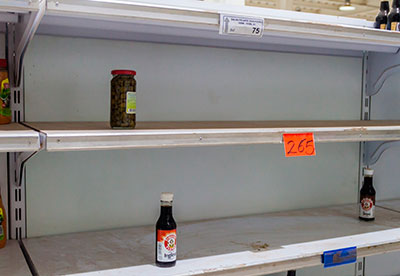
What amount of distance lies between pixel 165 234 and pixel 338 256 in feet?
2.21

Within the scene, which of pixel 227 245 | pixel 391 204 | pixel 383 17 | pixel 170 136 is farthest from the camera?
pixel 391 204

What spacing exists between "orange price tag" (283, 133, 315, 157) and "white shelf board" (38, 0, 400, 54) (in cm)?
34

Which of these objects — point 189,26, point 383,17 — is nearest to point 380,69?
point 383,17

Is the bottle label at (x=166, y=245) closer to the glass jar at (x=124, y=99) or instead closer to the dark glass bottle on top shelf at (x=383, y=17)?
the glass jar at (x=124, y=99)

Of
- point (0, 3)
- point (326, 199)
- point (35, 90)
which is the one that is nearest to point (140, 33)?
point (35, 90)

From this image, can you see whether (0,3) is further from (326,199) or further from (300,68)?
(326,199)

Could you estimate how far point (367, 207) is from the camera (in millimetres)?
2023

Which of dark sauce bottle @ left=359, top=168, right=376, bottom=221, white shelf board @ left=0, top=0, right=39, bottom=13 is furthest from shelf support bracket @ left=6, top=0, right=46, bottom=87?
dark sauce bottle @ left=359, top=168, right=376, bottom=221

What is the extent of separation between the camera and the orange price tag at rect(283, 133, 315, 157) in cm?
152

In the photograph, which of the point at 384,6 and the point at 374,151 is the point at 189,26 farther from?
the point at 374,151

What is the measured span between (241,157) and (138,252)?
0.72m

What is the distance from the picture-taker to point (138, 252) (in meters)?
1.56

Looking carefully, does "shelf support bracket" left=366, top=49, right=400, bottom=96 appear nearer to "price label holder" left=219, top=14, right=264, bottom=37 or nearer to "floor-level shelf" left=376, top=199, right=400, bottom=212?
"floor-level shelf" left=376, top=199, right=400, bottom=212

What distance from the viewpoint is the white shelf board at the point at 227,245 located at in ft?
4.72
